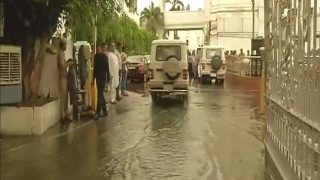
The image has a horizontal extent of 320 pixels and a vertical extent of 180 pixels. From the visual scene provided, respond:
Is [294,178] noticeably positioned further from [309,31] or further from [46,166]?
[46,166]

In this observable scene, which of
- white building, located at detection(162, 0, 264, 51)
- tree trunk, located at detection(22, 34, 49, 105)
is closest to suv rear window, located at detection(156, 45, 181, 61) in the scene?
tree trunk, located at detection(22, 34, 49, 105)

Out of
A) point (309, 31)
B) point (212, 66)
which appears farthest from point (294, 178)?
point (212, 66)

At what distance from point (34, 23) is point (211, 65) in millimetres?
21321

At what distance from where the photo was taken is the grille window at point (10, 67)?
1163cm

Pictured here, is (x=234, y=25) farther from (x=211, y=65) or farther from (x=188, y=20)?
(x=211, y=65)

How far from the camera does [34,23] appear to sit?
13.4 m

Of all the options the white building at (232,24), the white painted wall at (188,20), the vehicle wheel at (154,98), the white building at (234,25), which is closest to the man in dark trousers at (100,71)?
the vehicle wheel at (154,98)

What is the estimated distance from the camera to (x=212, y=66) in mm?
34062

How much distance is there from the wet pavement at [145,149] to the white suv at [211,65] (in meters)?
16.0

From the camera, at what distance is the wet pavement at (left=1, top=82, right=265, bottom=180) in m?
9.22

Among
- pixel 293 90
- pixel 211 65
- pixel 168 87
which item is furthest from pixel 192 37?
pixel 293 90

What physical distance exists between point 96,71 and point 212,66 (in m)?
18.4

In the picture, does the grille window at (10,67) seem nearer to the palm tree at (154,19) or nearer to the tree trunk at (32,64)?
the tree trunk at (32,64)

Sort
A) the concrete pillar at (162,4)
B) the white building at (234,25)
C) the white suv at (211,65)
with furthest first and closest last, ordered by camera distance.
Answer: the concrete pillar at (162,4)
the white building at (234,25)
the white suv at (211,65)
